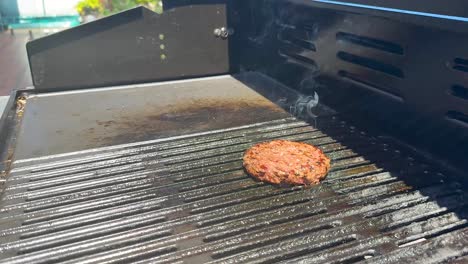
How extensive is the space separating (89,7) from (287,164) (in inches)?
431

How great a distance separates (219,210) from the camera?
1786mm

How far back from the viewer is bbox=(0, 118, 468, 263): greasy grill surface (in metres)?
1.52

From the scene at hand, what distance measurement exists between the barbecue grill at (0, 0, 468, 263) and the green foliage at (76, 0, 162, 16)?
26.4 feet

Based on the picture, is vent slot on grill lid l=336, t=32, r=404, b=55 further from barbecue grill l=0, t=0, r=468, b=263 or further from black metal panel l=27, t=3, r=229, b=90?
black metal panel l=27, t=3, r=229, b=90

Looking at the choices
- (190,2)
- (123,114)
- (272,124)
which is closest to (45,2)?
(190,2)

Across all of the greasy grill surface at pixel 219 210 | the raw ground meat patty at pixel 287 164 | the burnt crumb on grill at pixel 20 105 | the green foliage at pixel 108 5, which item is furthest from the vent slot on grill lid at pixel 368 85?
the green foliage at pixel 108 5

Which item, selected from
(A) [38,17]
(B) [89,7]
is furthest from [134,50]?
(B) [89,7]

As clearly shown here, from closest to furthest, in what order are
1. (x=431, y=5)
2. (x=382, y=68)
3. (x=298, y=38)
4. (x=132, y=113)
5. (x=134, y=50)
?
1. (x=431, y=5)
2. (x=382, y=68)
3. (x=132, y=113)
4. (x=298, y=38)
5. (x=134, y=50)

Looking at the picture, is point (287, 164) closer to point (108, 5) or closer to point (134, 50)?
point (134, 50)

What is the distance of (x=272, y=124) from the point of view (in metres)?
2.78

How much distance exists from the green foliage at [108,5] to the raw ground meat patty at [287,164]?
32.5 ft

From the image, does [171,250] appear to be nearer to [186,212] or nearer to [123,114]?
[186,212]

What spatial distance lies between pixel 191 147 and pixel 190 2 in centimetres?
191

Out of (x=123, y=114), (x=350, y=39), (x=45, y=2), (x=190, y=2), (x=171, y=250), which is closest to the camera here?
(x=171, y=250)
